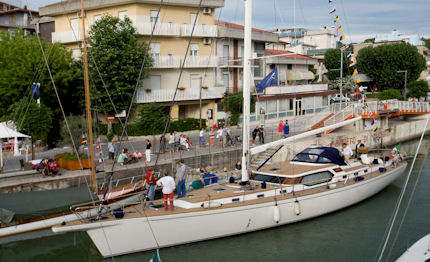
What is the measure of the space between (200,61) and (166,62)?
140 inches

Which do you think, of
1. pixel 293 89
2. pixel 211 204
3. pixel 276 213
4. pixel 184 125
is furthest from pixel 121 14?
pixel 276 213

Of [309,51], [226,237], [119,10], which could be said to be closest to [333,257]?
[226,237]

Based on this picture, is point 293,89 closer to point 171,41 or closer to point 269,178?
point 171,41

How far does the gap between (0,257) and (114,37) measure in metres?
19.2

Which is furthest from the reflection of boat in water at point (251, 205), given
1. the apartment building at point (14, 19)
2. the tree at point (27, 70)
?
the apartment building at point (14, 19)

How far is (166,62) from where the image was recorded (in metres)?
33.9

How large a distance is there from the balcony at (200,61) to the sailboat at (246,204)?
18.4 m

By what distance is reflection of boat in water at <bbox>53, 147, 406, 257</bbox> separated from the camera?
13547 millimetres

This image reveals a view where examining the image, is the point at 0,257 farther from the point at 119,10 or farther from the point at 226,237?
the point at 119,10

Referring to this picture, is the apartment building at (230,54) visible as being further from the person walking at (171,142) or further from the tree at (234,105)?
the person walking at (171,142)

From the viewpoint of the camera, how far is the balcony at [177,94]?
3244 cm

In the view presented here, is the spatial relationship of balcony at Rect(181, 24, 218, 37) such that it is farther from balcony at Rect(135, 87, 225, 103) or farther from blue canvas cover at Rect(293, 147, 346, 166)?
blue canvas cover at Rect(293, 147, 346, 166)

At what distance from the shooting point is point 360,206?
19.1 m

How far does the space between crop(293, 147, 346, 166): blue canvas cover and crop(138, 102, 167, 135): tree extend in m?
14.8
